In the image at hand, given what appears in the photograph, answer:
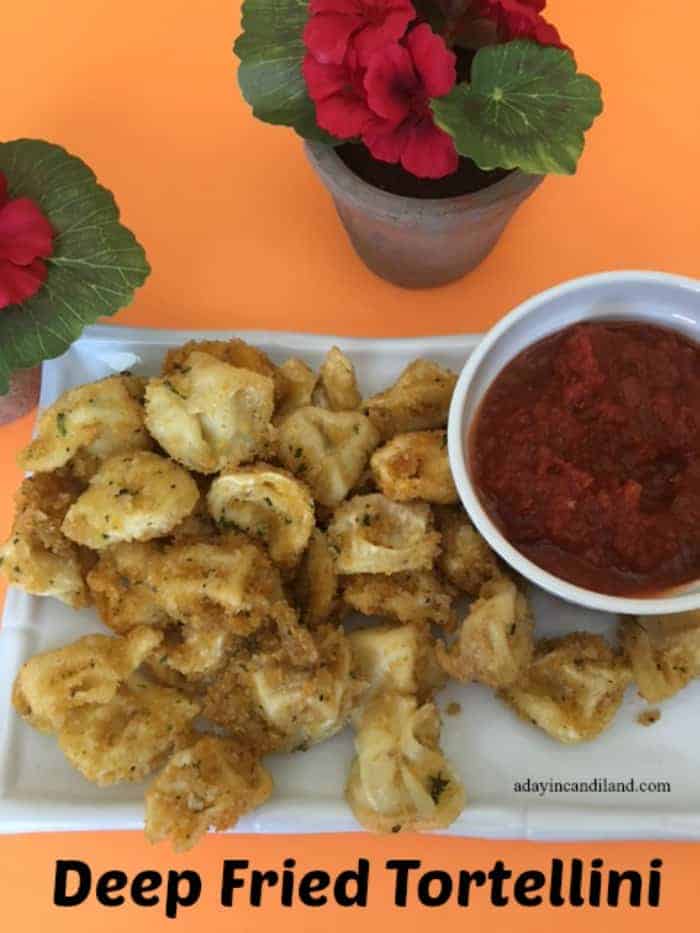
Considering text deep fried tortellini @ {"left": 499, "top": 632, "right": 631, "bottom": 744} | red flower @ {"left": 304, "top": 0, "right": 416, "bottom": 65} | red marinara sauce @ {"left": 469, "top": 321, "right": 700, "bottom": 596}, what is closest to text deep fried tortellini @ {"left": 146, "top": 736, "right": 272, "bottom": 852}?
text deep fried tortellini @ {"left": 499, "top": 632, "right": 631, "bottom": 744}

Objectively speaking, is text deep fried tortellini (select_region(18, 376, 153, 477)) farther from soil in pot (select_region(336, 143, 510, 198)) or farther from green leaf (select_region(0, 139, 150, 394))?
soil in pot (select_region(336, 143, 510, 198))

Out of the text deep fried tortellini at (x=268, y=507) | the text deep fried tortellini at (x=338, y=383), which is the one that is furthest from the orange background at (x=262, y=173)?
the text deep fried tortellini at (x=268, y=507)

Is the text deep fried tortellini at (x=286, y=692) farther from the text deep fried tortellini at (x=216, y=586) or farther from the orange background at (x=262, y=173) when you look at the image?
the orange background at (x=262, y=173)

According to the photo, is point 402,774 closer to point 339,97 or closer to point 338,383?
point 338,383

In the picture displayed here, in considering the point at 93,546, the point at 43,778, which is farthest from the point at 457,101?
the point at 43,778

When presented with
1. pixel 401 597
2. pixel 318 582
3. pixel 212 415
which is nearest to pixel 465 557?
pixel 401 597

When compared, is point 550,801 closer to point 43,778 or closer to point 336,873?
point 336,873
